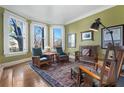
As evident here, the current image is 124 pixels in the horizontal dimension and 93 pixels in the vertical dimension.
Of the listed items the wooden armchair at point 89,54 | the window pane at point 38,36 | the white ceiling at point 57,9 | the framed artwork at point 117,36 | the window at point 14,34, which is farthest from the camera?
the window pane at point 38,36

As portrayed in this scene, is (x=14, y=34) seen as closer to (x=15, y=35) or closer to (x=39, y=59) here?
(x=15, y=35)

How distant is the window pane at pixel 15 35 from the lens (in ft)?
16.5

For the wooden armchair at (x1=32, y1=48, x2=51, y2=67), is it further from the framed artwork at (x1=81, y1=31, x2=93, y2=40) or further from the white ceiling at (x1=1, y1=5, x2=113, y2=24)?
the framed artwork at (x1=81, y1=31, x2=93, y2=40)

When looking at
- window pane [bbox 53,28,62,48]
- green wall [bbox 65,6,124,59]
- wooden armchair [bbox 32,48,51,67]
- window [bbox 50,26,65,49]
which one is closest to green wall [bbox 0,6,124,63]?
green wall [bbox 65,6,124,59]

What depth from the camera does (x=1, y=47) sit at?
424cm

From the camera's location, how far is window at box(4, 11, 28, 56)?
178 inches

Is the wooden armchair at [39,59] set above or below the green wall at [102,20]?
below

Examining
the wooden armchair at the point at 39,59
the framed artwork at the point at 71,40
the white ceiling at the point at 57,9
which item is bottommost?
the wooden armchair at the point at 39,59

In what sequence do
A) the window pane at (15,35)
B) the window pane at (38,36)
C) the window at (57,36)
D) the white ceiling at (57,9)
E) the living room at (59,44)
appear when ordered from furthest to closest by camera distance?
the window at (57,36) < the window pane at (38,36) < the window pane at (15,35) < the white ceiling at (57,9) < the living room at (59,44)

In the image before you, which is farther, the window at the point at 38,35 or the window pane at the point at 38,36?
the window pane at the point at 38,36

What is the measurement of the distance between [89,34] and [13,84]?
142 inches

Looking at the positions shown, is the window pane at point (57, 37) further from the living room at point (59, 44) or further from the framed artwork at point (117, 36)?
the framed artwork at point (117, 36)

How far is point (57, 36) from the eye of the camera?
7.60m

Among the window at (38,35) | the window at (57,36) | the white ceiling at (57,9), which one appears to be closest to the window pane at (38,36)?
the window at (38,35)
